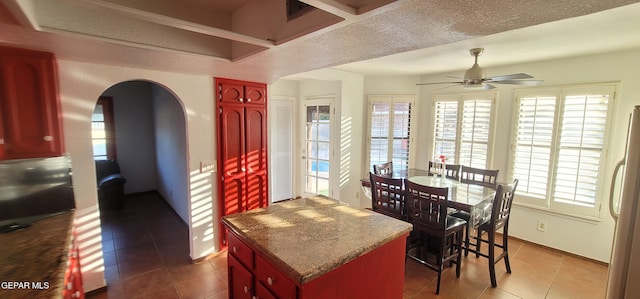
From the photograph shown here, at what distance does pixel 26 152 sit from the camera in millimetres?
1947

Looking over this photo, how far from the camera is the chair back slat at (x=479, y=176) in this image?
10.6 ft

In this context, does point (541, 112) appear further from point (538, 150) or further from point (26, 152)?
point (26, 152)

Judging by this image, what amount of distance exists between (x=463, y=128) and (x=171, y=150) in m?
4.64

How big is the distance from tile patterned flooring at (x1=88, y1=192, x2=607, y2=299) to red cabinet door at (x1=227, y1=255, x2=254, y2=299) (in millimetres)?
755

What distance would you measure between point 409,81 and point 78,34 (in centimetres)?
422

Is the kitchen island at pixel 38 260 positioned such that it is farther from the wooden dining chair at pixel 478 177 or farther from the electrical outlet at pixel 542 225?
the electrical outlet at pixel 542 225

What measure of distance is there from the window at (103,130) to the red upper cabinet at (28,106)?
3437 millimetres

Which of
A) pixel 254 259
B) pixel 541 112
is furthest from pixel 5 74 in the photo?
pixel 541 112

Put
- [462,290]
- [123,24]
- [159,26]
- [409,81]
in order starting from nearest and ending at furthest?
1. [123,24]
2. [159,26]
3. [462,290]
4. [409,81]

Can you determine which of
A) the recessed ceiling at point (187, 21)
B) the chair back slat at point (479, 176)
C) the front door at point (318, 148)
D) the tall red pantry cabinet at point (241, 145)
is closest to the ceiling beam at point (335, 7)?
the recessed ceiling at point (187, 21)

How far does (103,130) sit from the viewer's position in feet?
16.3

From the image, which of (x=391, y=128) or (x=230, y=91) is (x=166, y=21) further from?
(x=391, y=128)

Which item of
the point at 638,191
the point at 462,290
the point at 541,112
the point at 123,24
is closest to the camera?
the point at 638,191

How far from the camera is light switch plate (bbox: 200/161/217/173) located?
2957 millimetres
